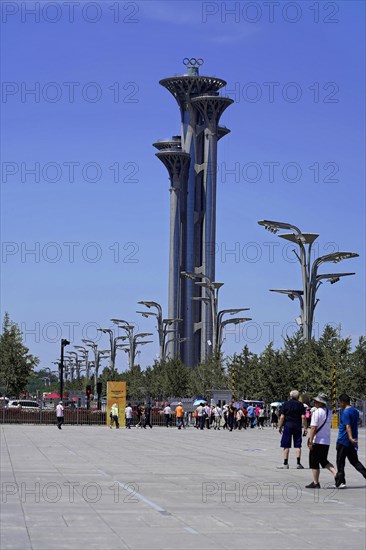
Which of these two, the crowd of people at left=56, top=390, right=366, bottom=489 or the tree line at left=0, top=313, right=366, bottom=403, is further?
the tree line at left=0, top=313, right=366, bottom=403

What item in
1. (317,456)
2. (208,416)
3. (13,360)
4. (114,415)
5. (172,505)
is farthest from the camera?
(13,360)

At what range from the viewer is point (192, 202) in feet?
546

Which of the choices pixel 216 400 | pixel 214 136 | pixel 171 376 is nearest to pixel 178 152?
pixel 214 136

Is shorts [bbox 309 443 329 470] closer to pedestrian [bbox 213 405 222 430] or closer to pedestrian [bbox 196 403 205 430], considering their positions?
pedestrian [bbox 196 403 205 430]

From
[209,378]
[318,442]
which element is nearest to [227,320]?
[209,378]

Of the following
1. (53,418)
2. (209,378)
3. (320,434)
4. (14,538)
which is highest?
(209,378)

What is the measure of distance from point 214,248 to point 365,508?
14621cm

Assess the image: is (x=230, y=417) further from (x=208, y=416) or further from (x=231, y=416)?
(x=208, y=416)

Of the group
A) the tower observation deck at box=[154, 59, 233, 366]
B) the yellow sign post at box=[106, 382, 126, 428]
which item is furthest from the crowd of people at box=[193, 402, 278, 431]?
the tower observation deck at box=[154, 59, 233, 366]

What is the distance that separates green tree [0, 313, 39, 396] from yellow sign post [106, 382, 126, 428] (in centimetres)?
2248

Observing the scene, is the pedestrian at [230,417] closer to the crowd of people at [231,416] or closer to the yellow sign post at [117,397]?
the crowd of people at [231,416]

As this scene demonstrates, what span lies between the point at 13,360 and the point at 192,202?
8385 cm

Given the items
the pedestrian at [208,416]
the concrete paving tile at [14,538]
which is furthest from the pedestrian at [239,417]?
the concrete paving tile at [14,538]

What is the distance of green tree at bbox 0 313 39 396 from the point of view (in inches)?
3354
